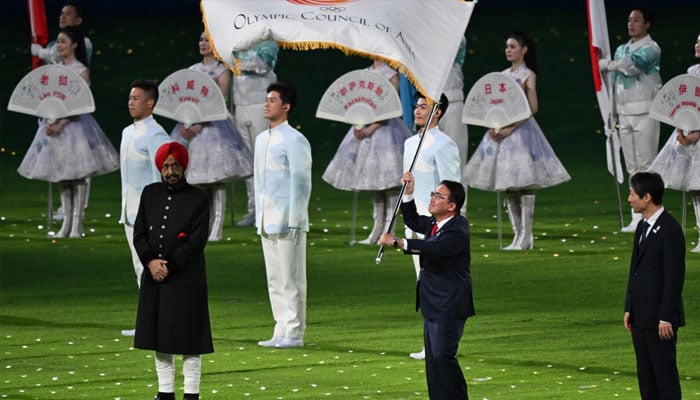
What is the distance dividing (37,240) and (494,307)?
5.28m

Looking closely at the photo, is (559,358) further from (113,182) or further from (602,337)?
(113,182)

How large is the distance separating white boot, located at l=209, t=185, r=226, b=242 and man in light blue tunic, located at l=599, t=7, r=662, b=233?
364cm

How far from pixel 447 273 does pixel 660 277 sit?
1.04 meters

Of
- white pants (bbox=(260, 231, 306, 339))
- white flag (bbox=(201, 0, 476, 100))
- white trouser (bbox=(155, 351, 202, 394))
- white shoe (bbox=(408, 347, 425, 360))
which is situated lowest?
white shoe (bbox=(408, 347, 425, 360))

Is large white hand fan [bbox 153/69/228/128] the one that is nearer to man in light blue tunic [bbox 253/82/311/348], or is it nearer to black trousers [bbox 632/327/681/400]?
man in light blue tunic [bbox 253/82/311/348]

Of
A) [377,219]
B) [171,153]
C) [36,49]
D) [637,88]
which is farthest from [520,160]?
[171,153]

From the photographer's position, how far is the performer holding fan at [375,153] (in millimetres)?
15375

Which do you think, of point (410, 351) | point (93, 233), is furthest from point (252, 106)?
point (410, 351)

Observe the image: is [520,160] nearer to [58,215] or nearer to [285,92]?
[285,92]

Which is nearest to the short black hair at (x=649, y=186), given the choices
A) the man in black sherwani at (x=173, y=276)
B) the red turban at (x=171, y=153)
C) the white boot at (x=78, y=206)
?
the man in black sherwani at (x=173, y=276)

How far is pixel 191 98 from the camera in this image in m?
15.8

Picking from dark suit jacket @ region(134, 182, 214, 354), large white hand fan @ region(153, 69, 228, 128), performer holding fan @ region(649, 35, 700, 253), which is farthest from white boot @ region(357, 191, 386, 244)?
dark suit jacket @ region(134, 182, 214, 354)

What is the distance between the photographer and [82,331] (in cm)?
1181

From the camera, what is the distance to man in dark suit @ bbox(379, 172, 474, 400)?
340 inches
